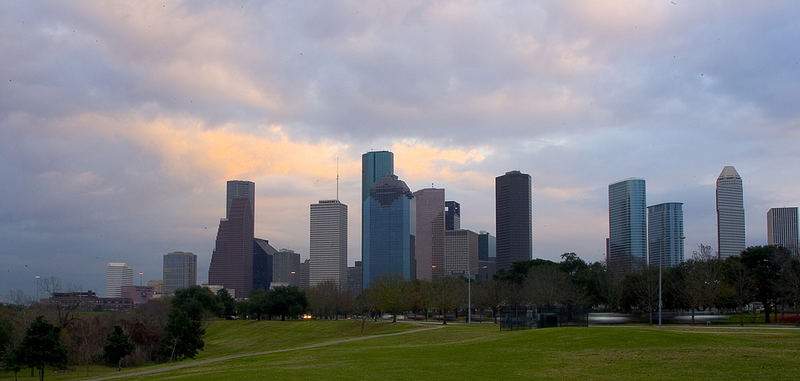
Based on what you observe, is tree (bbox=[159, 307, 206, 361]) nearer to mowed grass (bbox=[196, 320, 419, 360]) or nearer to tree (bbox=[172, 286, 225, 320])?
mowed grass (bbox=[196, 320, 419, 360])

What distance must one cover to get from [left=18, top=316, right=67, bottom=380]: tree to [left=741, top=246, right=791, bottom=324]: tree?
69.0 m

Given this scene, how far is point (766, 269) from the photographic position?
76.4 m

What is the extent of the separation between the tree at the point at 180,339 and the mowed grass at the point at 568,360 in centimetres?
2271

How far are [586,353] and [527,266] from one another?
101732 millimetres

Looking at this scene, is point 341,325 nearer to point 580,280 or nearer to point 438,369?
point 580,280

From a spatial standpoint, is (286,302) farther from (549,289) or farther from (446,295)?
(549,289)

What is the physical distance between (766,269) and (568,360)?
197 feet

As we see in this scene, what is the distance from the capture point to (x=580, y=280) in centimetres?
10212

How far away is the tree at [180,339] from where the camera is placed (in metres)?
56.5

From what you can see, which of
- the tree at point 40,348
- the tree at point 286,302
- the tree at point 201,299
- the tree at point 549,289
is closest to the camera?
the tree at point 40,348

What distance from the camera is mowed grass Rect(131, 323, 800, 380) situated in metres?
23.6

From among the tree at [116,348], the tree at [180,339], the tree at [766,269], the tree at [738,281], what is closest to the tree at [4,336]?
the tree at [116,348]

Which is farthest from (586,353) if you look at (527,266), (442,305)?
(527,266)

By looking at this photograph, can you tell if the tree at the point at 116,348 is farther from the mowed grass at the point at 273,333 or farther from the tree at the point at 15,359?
the mowed grass at the point at 273,333
